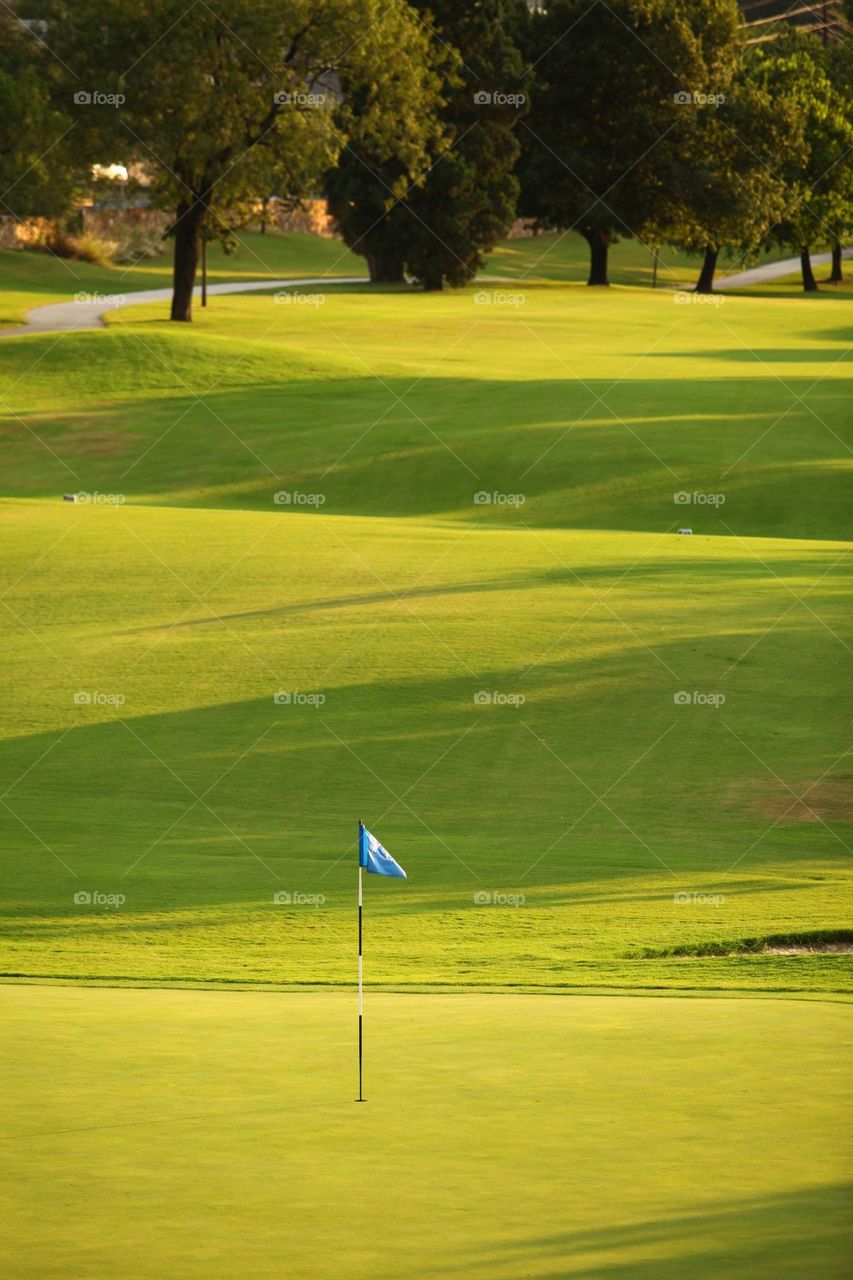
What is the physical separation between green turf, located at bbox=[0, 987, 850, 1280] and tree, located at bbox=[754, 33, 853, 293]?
73030mm

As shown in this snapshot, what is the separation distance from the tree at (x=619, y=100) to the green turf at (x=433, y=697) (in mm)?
36556

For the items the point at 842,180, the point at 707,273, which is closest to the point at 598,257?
the point at 707,273

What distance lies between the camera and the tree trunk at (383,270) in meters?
78.7

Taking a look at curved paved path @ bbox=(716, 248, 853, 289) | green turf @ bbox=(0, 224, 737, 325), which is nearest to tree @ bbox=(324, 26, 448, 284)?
green turf @ bbox=(0, 224, 737, 325)

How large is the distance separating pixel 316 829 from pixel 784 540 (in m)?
15.2

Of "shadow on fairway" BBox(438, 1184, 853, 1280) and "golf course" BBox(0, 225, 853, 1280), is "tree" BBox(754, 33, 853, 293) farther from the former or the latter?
"shadow on fairway" BBox(438, 1184, 853, 1280)

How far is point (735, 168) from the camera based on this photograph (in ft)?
243

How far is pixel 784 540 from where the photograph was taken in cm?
2977

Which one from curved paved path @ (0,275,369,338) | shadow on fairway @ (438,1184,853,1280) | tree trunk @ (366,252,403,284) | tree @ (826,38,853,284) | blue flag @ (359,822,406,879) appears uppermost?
tree @ (826,38,853,284)

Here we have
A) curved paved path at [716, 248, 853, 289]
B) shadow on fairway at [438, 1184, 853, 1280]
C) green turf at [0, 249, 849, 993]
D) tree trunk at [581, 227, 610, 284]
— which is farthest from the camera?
curved paved path at [716, 248, 853, 289]

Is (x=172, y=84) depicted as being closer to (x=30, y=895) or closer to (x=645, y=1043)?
(x=30, y=895)

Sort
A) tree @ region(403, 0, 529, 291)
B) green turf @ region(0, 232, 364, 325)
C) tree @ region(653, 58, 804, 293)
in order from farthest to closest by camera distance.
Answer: tree @ region(653, 58, 804, 293), tree @ region(403, 0, 529, 291), green turf @ region(0, 232, 364, 325)

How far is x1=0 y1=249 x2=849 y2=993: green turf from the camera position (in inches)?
563

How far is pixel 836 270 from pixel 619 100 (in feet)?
77.1
